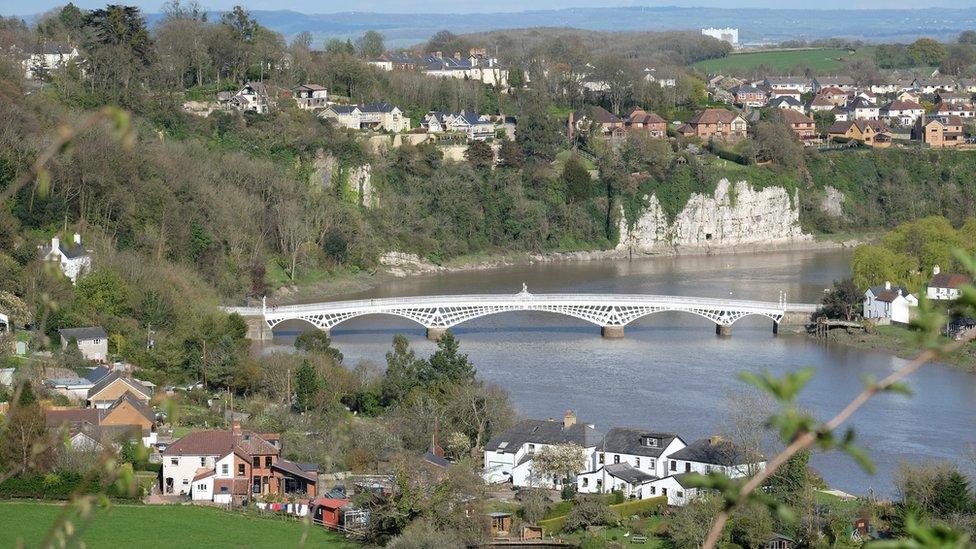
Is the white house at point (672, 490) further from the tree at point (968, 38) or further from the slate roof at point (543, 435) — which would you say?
the tree at point (968, 38)

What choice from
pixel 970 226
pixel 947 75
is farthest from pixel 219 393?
pixel 947 75

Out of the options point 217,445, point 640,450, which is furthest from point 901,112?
point 217,445

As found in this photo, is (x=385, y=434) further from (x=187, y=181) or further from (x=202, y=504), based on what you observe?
(x=187, y=181)

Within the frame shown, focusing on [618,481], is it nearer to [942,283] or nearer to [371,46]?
[942,283]

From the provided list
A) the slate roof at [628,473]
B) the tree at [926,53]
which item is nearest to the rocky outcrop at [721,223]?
the slate roof at [628,473]

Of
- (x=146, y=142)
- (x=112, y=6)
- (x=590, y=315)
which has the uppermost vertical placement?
(x=112, y=6)

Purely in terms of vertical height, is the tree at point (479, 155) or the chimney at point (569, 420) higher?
the tree at point (479, 155)

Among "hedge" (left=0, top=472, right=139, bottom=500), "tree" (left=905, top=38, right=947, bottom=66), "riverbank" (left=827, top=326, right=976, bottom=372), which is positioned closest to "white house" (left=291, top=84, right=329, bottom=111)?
"riverbank" (left=827, top=326, right=976, bottom=372)
